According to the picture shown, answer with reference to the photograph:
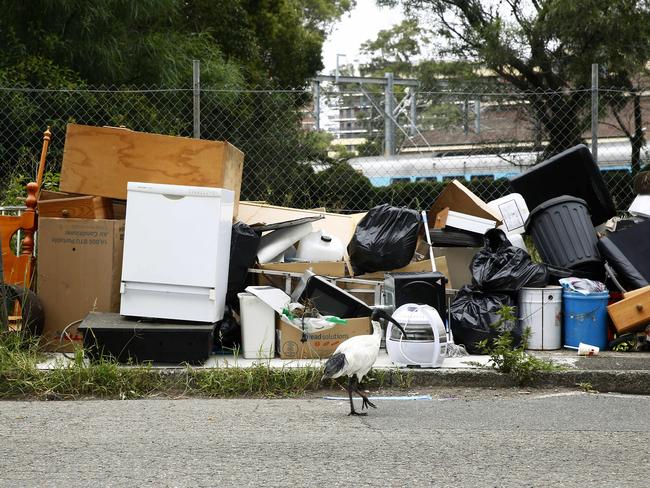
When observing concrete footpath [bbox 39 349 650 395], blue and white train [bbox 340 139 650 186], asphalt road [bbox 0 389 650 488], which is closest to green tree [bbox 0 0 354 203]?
blue and white train [bbox 340 139 650 186]

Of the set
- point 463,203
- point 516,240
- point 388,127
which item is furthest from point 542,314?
point 388,127

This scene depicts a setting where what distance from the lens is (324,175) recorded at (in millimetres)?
10133

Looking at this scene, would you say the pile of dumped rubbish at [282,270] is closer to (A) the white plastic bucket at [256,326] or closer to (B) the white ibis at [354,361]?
(A) the white plastic bucket at [256,326]

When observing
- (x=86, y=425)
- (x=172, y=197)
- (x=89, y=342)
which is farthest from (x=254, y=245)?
(x=86, y=425)

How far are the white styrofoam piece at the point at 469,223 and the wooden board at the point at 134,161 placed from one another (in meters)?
2.06

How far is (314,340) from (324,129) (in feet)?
23.4

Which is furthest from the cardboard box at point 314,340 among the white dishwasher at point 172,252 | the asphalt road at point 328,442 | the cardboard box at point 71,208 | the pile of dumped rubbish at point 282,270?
the cardboard box at point 71,208

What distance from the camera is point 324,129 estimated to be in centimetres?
1327

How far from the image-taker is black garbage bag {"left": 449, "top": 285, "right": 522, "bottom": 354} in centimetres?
683

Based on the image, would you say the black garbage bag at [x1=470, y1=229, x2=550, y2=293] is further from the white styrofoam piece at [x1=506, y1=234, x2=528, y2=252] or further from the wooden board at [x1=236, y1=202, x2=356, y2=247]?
the wooden board at [x1=236, y1=202, x2=356, y2=247]

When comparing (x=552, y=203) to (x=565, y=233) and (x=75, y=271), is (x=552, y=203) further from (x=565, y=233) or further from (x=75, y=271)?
(x=75, y=271)

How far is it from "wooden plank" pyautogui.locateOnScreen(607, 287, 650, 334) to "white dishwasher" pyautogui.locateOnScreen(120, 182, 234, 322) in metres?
3.20

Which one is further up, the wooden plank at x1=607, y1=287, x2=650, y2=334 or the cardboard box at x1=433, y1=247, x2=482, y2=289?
the cardboard box at x1=433, y1=247, x2=482, y2=289

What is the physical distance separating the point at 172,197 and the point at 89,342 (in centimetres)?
122
